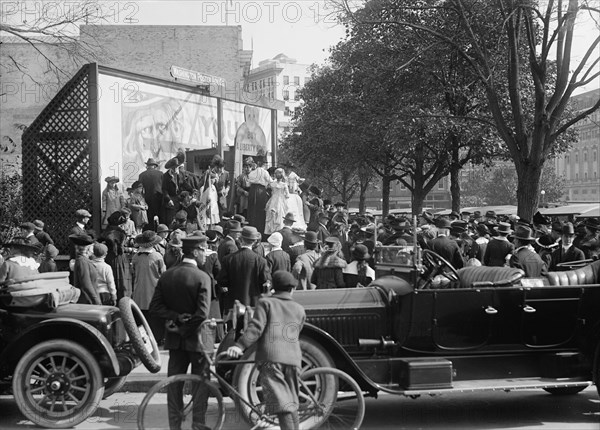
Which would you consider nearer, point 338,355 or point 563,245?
point 338,355

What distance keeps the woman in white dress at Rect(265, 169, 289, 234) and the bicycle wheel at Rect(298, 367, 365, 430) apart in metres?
8.64

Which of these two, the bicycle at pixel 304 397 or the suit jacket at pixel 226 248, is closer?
the bicycle at pixel 304 397

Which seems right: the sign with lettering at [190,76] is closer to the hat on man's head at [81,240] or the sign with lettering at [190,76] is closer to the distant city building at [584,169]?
the hat on man's head at [81,240]

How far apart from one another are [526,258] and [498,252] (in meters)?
1.45

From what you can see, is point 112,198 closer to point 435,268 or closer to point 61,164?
point 61,164

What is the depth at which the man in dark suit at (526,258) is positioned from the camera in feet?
31.9

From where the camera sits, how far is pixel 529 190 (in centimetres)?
1845

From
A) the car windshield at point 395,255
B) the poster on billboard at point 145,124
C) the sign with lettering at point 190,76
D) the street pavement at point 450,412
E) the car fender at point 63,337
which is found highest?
the sign with lettering at point 190,76

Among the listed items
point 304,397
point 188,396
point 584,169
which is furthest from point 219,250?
point 584,169

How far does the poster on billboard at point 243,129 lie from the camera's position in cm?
2136

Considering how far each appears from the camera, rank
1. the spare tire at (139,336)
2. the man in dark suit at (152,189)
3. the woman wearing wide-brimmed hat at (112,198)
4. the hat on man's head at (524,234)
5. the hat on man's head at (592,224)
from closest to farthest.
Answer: the spare tire at (139,336) < the hat on man's head at (524,234) < the hat on man's head at (592,224) < the woman wearing wide-brimmed hat at (112,198) < the man in dark suit at (152,189)

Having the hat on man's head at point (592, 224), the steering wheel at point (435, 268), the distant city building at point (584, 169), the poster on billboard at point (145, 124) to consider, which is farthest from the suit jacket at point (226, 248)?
the distant city building at point (584, 169)

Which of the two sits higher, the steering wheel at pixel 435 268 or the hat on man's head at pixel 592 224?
the hat on man's head at pixel 592 224

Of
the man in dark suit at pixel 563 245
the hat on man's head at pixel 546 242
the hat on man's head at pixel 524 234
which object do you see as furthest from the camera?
the man in dark suit at pixel 563 245
